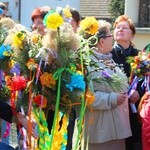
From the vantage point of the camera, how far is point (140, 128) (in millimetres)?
4016

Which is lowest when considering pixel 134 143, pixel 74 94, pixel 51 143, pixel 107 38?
pixel 134 143

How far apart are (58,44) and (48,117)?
67cm

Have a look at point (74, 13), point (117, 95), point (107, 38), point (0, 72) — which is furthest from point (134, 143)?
point (0, 72)

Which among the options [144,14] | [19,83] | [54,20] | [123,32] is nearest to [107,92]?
[123,32]

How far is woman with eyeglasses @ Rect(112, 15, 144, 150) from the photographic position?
403 centimetres

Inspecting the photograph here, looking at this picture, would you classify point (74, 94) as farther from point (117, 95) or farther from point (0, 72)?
point (117, 95)

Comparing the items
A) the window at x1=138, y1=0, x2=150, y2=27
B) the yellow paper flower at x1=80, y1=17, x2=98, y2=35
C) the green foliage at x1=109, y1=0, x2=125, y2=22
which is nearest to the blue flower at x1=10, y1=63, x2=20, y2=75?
the yellow paper flower at x1=80, y1=17, x2=98, y2=35

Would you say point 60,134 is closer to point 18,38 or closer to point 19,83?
point 19,83

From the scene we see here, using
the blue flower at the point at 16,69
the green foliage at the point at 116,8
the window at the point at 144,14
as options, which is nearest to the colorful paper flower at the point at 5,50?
the blue flower at the point at 16,69

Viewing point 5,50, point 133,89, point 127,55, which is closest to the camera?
point 5,50

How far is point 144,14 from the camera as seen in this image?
11.0 meters

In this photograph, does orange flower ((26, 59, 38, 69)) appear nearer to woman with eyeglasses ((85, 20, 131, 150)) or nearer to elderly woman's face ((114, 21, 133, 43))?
woman with eyeglasses ((85, 20, 131, 150))

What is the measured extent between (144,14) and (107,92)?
25.1 feet

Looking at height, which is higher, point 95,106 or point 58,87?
point 58,87
